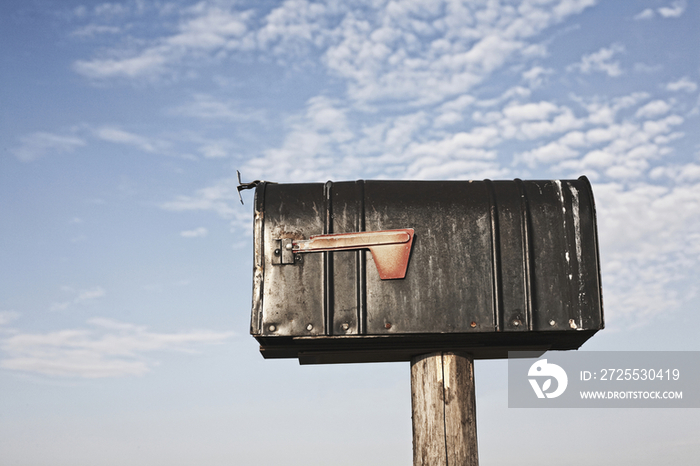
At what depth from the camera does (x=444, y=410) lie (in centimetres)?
387

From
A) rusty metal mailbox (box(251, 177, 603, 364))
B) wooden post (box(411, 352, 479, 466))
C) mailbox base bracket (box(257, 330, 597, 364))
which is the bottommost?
wooden post (box(411, 352, 479, 466))

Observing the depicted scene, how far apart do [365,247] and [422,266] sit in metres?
0.35

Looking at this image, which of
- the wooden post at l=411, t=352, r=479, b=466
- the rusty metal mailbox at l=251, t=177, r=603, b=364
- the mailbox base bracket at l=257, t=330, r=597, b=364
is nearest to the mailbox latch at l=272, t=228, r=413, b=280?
the rusty metal mailbox at l=251, t=177, r=603, b=364

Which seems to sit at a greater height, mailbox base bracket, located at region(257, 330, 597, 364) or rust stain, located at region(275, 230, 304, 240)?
rust stain, located at region(275, 230, 304, 240)

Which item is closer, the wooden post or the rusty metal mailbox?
the rusty metal mailbox

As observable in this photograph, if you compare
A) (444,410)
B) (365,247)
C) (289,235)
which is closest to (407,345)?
(444,410)

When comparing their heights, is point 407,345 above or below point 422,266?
below

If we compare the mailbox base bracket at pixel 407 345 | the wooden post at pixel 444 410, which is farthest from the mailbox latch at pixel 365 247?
the wooden post at pixel 444 410

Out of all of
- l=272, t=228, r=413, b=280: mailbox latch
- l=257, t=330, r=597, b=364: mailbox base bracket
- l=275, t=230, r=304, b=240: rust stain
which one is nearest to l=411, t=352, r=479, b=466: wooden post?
l=257, t=330, r=597, b=364: mailbox base bracket

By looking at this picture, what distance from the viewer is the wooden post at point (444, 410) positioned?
12.4 feet

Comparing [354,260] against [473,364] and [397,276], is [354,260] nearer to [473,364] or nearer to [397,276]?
[397,276]

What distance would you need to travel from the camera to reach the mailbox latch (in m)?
3.67

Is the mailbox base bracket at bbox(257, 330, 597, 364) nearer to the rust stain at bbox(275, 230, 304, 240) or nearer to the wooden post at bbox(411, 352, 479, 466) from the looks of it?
the wooden post at bbox(411, 352, 479, 466)

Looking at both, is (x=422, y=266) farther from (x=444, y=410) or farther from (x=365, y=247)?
(x=444, y=410)
